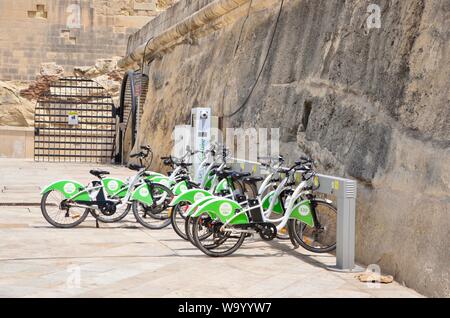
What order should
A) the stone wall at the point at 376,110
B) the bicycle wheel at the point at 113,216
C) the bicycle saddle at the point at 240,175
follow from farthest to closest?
the bicycle wheel at the point at 113,216 → the bicycle saddle at the point at 240,175 → the stone wall at the point at 376,110

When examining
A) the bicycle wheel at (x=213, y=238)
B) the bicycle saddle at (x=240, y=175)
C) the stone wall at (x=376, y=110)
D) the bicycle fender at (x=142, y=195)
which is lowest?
the bicycle wheel at (x=213, y=238)

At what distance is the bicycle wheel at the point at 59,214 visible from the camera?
8578 millimetres

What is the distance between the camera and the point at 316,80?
8273mm

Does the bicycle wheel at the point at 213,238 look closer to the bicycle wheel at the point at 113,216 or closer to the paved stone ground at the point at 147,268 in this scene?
the paved stone ground at the point at 147,268

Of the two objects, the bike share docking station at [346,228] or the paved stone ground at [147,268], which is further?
the bike share docking station at [346,228]

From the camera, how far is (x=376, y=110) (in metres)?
6.57

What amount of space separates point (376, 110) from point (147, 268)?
2.38 metres

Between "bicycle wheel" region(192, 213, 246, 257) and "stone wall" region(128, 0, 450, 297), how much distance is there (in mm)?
1094

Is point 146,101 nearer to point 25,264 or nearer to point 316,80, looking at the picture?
point 316,80

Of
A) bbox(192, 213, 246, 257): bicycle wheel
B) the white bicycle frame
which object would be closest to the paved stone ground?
bbox(192, 213, 246, 257): bicycle wheel

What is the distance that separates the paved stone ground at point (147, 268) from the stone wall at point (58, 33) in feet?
68.5

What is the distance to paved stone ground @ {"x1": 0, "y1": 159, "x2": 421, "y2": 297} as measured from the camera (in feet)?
17.1

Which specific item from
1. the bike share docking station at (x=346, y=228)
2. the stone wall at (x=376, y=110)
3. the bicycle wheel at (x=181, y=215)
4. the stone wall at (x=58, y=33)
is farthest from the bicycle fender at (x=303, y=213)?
the stone wall at (x=58, y=33)

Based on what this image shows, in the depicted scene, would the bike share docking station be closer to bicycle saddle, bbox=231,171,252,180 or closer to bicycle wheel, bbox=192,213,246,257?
bicycle wheel, bbox=192,213,246,257
